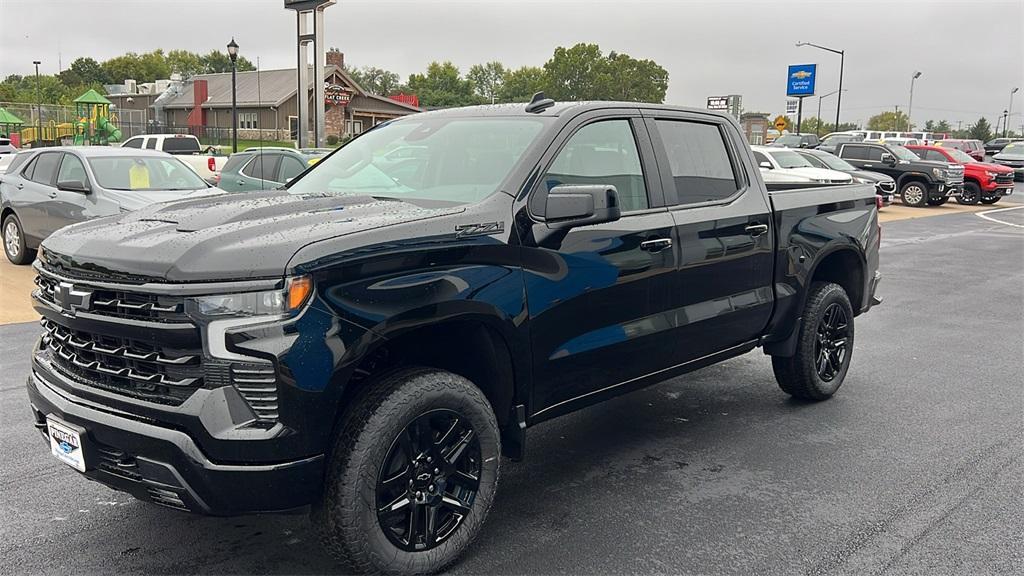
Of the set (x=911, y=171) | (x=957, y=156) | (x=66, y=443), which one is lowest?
(x=66, y=443)

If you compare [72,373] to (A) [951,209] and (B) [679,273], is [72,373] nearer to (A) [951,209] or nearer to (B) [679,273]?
(B) [679,273]

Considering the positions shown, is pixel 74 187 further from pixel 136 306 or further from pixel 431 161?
pixel 136 306

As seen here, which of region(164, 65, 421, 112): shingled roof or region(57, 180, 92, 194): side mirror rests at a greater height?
region(164, 65, 421, 112): shingled roof

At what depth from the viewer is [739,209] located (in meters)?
4.95

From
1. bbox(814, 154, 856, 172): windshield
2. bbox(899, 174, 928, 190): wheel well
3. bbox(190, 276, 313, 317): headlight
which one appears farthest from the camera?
bbox(899, 174, 928, 190): wheel well

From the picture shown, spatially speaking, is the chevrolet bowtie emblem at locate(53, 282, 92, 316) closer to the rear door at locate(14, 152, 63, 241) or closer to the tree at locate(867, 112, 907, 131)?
the rear door at locate(14, 152, 63, 241)

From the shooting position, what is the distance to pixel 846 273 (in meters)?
6.14

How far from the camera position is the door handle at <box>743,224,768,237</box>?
4953 millimetres

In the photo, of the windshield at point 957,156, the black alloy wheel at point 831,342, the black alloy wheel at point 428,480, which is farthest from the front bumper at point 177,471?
the windshield at point 957,156

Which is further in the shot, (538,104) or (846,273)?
(846,273)

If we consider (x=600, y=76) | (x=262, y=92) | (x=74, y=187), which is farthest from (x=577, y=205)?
(x=600, y=76)

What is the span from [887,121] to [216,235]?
494 ft

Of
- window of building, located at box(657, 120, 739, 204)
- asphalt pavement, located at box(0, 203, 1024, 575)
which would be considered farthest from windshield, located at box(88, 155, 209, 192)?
window of building, located at box(657, 120, 739, 204)

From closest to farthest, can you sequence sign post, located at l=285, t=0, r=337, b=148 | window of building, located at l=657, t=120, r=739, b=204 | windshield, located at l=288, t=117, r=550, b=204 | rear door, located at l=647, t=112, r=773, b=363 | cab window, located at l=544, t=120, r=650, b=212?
windshield, located at l=288, t=117, r=550, b=204 → cab window, located at l=544, t=120, r=650, b=212 → rear door, located at l=647, t=112, r=773, b=363 → window of building, located at l=657, t=120, r=739, b=204 → sign post, located at l=285, t=0, r=337, b=148
